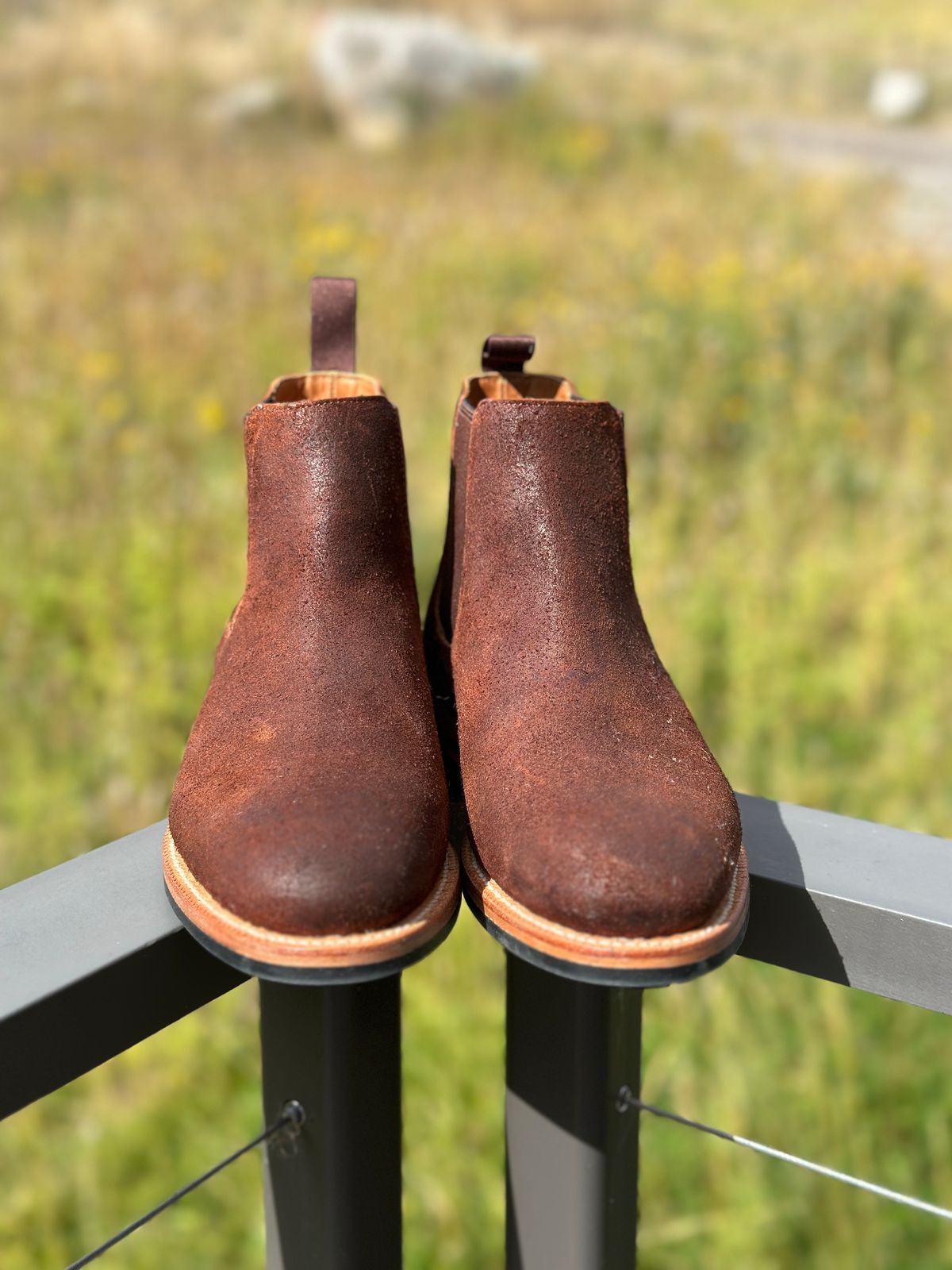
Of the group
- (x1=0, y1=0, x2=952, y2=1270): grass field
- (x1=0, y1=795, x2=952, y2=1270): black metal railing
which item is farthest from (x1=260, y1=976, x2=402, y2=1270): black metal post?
(x1=0, y1=0, x2=952, y2=1270): grass field

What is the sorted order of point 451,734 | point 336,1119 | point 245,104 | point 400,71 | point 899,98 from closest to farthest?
point 336,1119, point 451,734, point 245,104, point 400,71, point 899,98

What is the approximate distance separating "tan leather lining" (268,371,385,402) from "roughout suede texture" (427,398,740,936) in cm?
9

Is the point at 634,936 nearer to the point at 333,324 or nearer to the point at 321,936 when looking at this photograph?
the point at 321,936

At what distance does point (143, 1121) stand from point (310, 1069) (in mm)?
1020

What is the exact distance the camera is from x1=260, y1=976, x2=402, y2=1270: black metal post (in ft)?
2.33

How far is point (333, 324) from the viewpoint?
0.93 meters

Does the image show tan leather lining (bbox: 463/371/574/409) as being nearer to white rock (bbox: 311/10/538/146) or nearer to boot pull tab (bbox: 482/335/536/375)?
boot pull tab (bbox: 482/335/536/375)

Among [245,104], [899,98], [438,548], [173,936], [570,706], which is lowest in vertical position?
[438,548]

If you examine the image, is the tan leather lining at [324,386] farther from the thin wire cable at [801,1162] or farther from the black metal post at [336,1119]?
the thin wire cable at [801,1162]

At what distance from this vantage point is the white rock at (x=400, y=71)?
361 inches

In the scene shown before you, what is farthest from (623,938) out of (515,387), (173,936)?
(515,387)

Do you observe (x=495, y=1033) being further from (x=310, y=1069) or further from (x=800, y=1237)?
(x=310, y=1069)

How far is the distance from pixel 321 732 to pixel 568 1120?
31cm

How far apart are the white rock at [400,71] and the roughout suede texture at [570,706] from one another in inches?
346
